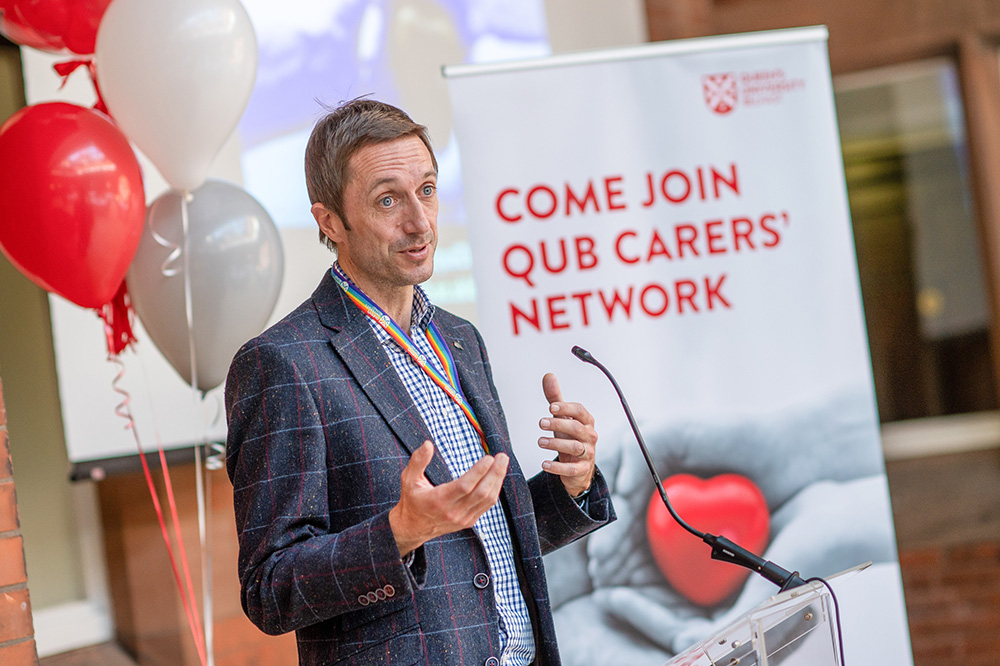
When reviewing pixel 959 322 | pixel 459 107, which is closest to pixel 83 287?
pixel 459 107

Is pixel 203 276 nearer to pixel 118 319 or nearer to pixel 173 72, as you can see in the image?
pixel 118 319

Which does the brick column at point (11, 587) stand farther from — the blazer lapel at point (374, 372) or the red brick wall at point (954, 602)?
the red brick wall at point (954, 602)

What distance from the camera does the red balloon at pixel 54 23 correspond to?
1.99m

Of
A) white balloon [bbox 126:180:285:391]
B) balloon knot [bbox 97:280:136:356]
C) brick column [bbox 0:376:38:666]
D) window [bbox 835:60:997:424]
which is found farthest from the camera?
window [bbox 835:60:997:424]

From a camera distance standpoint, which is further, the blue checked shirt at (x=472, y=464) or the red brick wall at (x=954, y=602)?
the red brick wall at (x=954, y=602)

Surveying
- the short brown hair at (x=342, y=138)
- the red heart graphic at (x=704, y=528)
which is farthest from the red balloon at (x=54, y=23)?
the red heart graphic at (x=704, y=528)

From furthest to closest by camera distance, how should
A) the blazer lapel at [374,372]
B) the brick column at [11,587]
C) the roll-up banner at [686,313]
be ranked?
the roll-up banner at [686,313], the brick column at [11,587], the blazer lapel at [374,372]

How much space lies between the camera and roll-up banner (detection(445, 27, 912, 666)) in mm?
2461

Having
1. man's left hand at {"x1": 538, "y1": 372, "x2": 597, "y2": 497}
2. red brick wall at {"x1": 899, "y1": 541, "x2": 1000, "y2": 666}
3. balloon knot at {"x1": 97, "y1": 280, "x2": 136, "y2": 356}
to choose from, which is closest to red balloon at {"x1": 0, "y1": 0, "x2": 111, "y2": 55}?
balloon knot at {"x1": 97, "y1": 280, "x2": 136, "y2": 356}

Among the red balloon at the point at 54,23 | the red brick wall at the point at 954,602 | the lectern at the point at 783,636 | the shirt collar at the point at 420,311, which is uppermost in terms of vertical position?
the red balloon at the point at 54,23

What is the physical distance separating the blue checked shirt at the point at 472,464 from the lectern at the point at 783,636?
0.24 m

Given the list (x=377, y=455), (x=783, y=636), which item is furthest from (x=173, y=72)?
(x=783, y=636)

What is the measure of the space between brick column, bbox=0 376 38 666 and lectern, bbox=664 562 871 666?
3.58 ft

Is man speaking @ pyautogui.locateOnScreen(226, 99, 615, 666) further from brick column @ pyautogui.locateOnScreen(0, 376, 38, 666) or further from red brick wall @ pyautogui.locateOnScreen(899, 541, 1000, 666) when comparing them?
red brick wall @ pyautogui.locateOnScreen(899, 541, 1000, 666)
